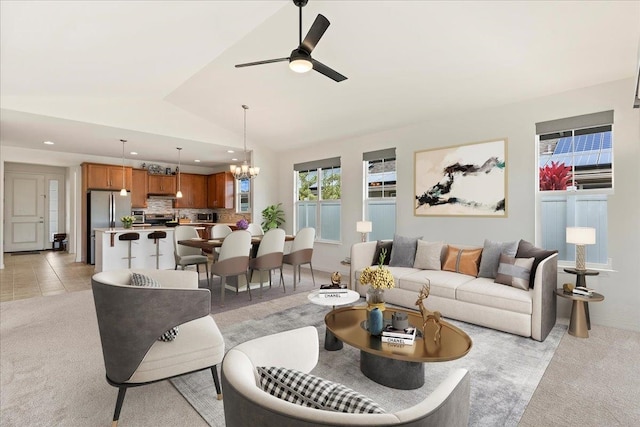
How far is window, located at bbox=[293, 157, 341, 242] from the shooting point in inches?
257

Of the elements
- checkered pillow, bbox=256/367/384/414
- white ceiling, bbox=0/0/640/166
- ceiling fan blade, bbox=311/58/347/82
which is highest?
white ceiling, bbox=0/0/640/166

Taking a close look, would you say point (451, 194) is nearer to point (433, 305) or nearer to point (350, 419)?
point (433, 305)

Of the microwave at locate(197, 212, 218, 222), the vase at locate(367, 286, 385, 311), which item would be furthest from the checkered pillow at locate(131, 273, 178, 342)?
the microwave at locate(197, 212, 218, 222)

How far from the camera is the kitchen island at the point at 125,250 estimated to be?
5789 mm

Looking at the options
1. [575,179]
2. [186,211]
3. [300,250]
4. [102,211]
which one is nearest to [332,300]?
[300,250]

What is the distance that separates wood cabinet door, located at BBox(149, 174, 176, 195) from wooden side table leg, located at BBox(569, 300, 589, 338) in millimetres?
8961

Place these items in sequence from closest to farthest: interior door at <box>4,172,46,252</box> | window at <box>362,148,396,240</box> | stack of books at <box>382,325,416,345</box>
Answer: stack of books at <box>382,325,416,345</box> < window at <box>362,148,396,240</box> < interior door at <box>4,172,46,252</box>

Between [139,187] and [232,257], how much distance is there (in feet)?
18.3

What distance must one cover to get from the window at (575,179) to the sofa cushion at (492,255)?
73 centimetres

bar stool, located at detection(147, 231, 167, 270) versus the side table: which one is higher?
bar stool, located at detection(147, 231, 167, 270)

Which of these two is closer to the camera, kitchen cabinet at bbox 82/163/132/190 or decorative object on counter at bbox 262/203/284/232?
decorative object on counter at bbox 262/203/284/232

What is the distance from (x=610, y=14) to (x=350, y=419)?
373 centimetres

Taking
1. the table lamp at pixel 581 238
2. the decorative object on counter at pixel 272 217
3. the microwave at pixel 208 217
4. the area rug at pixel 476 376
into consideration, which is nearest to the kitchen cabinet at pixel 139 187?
the microwave at pixel 208 217

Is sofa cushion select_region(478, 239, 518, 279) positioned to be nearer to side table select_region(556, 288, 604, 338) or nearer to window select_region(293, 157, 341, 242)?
side table select_region(556, 288, 604, 338)
